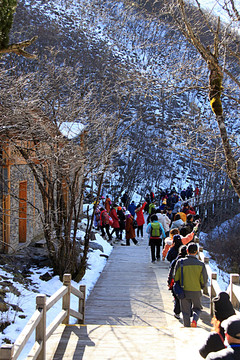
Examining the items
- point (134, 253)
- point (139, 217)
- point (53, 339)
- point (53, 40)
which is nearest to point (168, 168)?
point (53, 40)

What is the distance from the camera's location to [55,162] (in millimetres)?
9086

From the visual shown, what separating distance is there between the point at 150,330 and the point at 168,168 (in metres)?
42.9

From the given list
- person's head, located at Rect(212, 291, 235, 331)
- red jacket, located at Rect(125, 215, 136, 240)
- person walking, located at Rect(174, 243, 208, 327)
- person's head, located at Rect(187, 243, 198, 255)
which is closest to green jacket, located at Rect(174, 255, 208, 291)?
person walking, located at Rect(174, 243, 208, 327)

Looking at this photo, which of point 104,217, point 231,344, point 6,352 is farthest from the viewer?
point 104,217

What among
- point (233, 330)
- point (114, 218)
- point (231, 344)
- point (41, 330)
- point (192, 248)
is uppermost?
point (114, 218)

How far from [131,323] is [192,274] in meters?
2.30

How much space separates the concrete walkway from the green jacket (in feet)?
2.23

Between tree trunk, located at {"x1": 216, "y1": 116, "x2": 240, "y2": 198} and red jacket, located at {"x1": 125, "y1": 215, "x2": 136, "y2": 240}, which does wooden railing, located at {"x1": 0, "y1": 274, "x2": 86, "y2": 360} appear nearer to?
tree trunk, located at {"x1": 216, "y1": 116, "x2": 240, "y2": 198}

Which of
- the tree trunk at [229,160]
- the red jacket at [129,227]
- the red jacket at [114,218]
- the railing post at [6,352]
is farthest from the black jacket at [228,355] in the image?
the red jacket at [114,218]

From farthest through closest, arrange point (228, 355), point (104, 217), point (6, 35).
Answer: point (104, 217), point (6, 35), point (228, 355)

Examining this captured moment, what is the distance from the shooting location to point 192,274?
20.0 feet

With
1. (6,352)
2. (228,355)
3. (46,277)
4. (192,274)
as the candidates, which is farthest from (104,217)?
(228,355)

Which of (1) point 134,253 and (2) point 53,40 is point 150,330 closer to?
(1) point 134,253

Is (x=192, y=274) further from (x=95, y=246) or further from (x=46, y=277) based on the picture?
(x=95, y=246)
